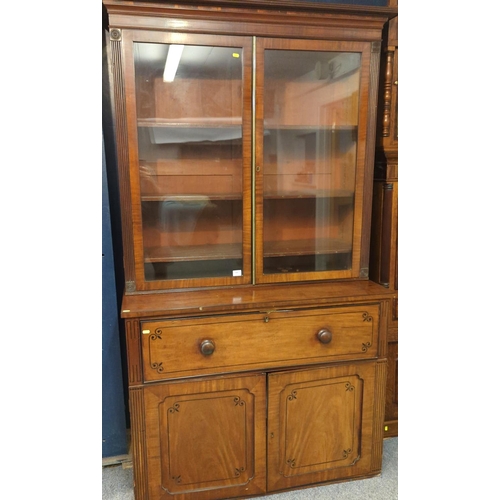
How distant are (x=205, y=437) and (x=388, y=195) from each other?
1.03 metres

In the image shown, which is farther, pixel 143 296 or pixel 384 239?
pixel 384 239

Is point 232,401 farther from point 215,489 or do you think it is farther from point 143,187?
point 143,187

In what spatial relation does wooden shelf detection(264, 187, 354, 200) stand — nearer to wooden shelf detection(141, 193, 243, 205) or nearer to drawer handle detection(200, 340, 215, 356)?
wooden shelf detection(141, 193, 243, 205)

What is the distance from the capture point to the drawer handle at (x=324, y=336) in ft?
4.39

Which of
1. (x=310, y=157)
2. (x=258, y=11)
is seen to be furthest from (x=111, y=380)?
(x=258, y=11)

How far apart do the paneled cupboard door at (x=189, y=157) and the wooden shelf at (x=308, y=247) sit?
119mm

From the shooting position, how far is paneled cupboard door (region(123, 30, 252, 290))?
127cm

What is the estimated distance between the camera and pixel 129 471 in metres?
1.51

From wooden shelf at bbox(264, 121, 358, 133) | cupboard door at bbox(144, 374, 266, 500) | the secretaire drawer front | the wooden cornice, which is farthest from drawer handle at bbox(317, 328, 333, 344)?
the wooden cornice

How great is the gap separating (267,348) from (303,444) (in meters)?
0.37

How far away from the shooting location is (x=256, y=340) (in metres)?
1.31

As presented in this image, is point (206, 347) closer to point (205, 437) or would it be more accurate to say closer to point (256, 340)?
point (256, 340)

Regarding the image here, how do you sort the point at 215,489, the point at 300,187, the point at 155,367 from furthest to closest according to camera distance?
1. the point at 300,187
2. the point at 215,489
3. the point at 155,367

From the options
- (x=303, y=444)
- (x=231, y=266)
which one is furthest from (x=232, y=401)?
(x=231, y=266)
